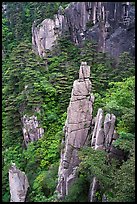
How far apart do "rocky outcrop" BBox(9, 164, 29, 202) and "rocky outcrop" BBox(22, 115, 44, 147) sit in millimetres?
3806

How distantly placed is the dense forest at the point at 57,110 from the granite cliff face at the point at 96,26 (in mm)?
725

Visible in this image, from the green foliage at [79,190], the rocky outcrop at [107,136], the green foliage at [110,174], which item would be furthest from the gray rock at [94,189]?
the rocky outcrop at [107,136]

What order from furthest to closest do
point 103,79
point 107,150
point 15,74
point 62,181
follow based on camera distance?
point 15,74 < point 103,79 < point 62,181 < point 107,150

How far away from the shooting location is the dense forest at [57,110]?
32.7 feet

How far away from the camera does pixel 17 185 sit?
13.8 m

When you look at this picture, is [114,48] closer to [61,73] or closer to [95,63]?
[95,63]

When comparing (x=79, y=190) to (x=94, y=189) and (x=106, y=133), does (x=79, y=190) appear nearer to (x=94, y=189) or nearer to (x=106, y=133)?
(x=94, y=189)

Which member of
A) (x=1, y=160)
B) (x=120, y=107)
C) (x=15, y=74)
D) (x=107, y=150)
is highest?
(x=15, y=74)

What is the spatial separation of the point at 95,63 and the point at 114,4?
175 inches

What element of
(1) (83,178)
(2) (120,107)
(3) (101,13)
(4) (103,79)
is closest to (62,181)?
(1) (83,178)

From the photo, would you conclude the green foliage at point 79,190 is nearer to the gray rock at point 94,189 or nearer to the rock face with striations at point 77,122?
the gray rock at point 94,189

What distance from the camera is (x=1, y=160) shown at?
660 inches

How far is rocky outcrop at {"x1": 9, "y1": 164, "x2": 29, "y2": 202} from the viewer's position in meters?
13.7

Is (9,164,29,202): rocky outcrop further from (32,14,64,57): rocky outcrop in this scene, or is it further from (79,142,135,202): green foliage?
(32,14,64,57): rocky outcrop
